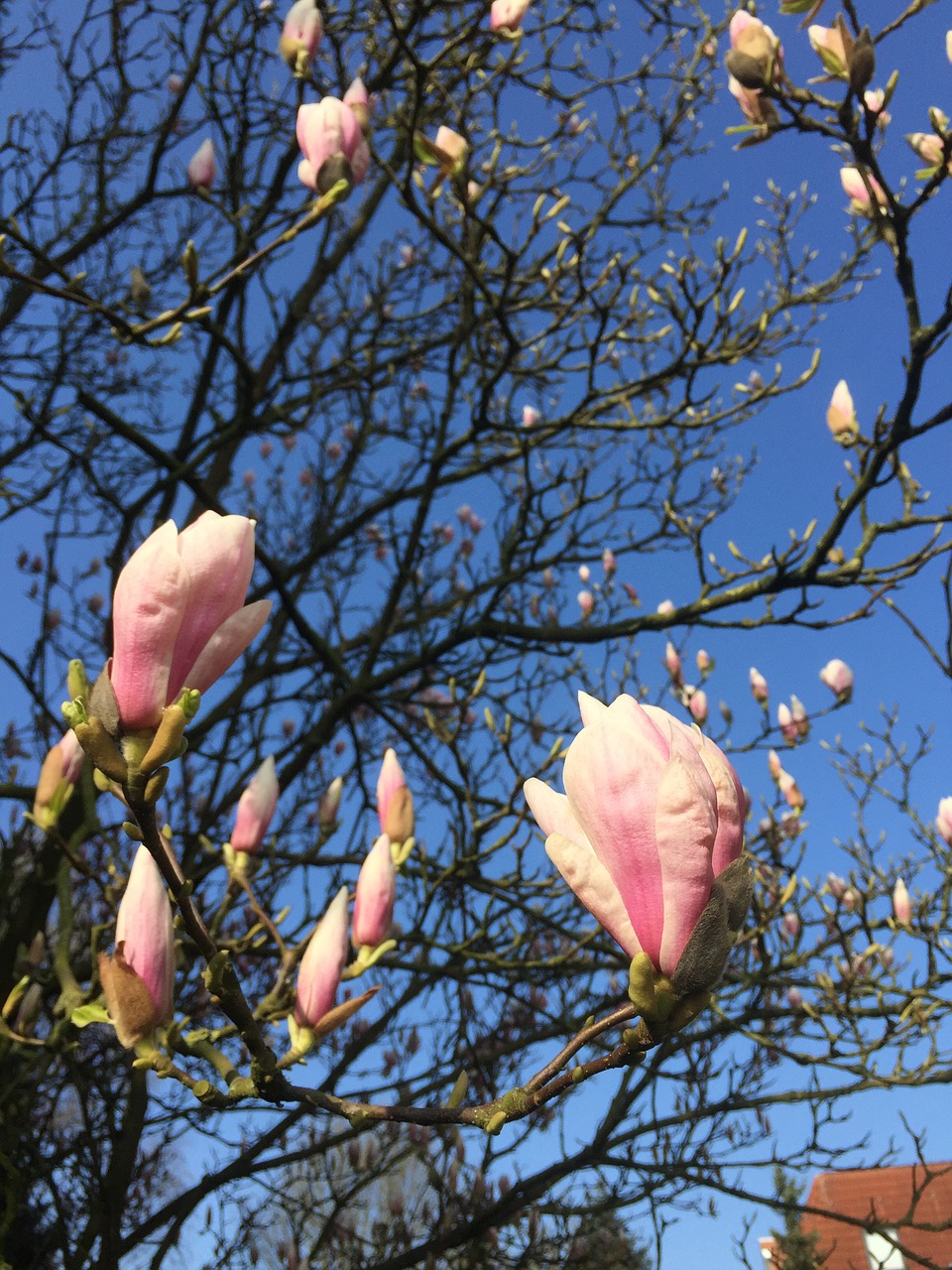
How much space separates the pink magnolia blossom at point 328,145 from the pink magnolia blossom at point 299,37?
668 millimetres

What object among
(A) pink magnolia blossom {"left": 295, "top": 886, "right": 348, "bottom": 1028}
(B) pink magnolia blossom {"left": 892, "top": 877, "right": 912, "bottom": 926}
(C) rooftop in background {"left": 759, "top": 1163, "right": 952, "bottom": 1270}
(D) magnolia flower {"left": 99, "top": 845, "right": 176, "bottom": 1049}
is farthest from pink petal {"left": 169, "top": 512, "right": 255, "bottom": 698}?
(C) rooftop in background {"left": 759, "top": 1163, "right": 952, "bottom": 1270}

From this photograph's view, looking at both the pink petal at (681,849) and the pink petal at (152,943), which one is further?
the pink petal at (152,943)

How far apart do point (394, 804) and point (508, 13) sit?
2.36 metres

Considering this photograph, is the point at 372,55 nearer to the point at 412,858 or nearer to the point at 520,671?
the point at 520,671

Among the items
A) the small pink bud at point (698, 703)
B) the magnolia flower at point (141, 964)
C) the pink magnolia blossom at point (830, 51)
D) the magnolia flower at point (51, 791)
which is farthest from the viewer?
the small pink bud at point (698, 703)

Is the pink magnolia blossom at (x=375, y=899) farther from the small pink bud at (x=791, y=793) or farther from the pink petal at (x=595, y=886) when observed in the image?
the small pink bud at (x=791, y=793)

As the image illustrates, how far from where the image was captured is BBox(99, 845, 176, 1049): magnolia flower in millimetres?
892

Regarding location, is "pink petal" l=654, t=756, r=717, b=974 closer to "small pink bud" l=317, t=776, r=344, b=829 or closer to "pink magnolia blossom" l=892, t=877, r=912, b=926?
"small pink bud" l=317, t=776, r=344, b=829

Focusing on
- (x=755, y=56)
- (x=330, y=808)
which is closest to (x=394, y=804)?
(x=330, y=808)

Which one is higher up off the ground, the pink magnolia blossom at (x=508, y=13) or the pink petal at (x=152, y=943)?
the pink magnolia blossom at (x=508, y=13)

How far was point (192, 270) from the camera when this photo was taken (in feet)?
5.76

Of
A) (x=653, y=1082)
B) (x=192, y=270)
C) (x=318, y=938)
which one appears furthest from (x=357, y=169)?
(x=653, y=1082)

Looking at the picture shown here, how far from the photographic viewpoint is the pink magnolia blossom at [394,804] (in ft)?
5.70

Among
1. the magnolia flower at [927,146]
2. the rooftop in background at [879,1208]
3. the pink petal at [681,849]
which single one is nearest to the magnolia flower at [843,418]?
the magnolia flower at [927,146]
